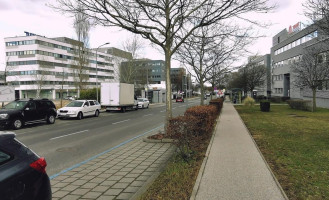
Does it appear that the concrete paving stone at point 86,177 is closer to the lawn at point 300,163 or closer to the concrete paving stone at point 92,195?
the concrete paving stone at point 92,195

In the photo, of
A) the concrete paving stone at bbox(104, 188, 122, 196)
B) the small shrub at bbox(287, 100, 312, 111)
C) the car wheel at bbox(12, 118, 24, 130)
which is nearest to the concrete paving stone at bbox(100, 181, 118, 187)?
the concrete paving stone at bbox(104, 188, 122, 196)

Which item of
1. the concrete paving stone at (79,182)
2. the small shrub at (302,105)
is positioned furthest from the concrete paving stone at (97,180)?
the small shrub at (302,105)

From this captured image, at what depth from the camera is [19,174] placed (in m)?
2.57

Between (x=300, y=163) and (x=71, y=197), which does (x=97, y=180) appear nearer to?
(x=71, y=197)

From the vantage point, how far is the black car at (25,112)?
13413mm

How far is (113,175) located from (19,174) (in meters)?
2.90

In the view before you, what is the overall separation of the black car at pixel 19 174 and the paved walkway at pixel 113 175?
1.47m

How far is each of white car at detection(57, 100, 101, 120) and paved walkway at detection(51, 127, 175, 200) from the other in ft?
40.8

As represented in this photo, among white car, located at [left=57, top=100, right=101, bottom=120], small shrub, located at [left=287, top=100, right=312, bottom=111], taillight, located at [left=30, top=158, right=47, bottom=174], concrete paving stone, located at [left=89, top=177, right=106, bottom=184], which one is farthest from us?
small shrub, located at [left=287, top=100, right=312, bottom=111]

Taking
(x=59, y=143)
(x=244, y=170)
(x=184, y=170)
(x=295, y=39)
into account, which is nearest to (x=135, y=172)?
(x=184, y=170)

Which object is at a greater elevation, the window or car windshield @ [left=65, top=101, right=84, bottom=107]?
the window

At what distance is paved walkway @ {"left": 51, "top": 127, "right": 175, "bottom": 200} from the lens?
4.30 metres

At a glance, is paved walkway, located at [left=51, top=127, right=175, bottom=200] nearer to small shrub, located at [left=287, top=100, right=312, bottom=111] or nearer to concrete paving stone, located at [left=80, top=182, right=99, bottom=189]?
concrete paving stone, located at [left=80, top=182, right=99, bottom=189]

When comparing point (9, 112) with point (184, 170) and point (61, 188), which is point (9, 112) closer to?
point (61, 188)
